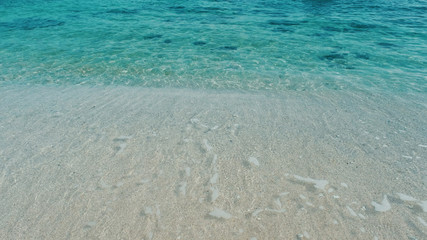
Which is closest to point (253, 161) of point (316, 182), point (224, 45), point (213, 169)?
point (213, 169)

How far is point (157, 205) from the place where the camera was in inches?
184

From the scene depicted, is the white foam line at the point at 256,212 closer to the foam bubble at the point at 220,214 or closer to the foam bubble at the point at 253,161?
the foam bubble at the point at 220,214

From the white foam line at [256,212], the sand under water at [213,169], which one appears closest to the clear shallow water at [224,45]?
the sand under water at [213,169]

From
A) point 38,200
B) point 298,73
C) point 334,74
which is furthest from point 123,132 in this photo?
point 334,74

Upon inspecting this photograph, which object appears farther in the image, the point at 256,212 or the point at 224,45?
the point at 224,45

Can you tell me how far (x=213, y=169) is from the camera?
5461 millimetres

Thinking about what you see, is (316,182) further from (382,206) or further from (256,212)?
(256,212)

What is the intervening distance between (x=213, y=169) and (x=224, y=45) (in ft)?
32.6

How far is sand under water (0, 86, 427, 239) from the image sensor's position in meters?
4.34

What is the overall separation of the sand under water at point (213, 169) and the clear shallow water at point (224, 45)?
223 centimetres

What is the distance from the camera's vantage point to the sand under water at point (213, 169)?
4.34 meters

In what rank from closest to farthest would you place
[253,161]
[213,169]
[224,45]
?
[213,169], [253,161], [224,45]

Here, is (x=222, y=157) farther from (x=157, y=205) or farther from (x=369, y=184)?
(x=369, y=184)

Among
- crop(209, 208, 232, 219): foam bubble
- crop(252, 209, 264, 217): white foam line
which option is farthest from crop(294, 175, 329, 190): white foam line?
crop(209, 208, 232, 219): foam bubble
